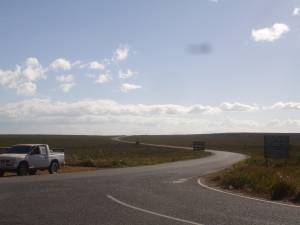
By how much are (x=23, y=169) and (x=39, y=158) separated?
1.27 m

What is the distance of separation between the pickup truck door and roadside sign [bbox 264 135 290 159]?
12828 mm

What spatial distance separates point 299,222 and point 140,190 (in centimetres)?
769

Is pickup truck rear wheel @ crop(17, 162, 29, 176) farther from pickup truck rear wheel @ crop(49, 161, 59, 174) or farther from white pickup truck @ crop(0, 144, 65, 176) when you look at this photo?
pickup truck rear wheel @ crop(49, 161, 59, 174)

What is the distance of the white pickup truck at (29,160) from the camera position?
87.7 ft

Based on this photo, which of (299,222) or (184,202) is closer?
(299,222)

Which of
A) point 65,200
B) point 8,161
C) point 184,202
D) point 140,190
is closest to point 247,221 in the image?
point 184,202

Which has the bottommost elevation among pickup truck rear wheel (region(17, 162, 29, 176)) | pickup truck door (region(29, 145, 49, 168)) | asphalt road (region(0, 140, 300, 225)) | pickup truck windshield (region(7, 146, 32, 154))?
asphalt road (region(0, 140, 300, 225))

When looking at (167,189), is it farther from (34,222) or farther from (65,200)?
(34,222)

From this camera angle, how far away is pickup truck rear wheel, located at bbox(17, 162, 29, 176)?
26.9 metres

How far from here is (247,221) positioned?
1128cm

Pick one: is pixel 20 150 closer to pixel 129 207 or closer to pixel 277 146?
pixel 277 146

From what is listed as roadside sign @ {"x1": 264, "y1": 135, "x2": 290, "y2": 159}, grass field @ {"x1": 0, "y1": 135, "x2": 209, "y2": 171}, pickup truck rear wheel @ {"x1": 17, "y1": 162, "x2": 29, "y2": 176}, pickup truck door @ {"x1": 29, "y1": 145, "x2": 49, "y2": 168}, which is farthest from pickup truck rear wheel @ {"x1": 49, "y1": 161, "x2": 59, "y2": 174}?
roadside sign @ {"x1": 264, "y1": 135, "x2": 290, "y2": 159}

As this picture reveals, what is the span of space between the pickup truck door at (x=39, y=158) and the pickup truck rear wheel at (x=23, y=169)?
0.33 meters

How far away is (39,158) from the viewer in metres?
28.2
